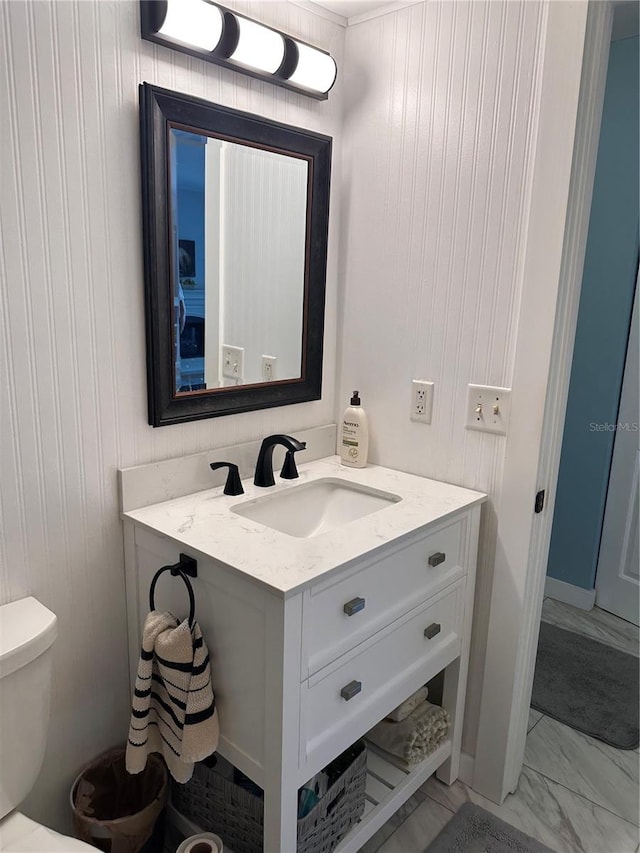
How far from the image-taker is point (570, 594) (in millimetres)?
2918

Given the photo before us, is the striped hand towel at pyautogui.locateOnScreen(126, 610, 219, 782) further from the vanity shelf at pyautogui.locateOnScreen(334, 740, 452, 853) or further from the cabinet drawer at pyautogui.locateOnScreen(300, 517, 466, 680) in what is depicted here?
the vanity shelf at pyautogui.locateOnScreen(334, 740, 452, 853)

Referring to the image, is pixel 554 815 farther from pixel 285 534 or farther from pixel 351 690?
pixel 285 534

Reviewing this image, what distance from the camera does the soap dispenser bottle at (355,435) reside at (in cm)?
186

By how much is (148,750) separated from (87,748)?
9.6 inches

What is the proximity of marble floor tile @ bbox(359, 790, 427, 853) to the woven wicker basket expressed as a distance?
15 centimetres

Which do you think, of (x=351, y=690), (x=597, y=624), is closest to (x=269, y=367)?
(x=351, y=690)

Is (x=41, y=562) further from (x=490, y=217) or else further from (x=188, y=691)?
(x=490, y=217)

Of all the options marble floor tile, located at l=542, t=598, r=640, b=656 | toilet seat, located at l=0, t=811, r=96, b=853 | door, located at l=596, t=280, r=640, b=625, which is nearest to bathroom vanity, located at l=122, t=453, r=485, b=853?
toilet seat, located at l=0, t=811, r=96, b=853

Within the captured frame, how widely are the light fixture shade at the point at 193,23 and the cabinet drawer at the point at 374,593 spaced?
47.9 inches

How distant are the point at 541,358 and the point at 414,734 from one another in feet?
3.48

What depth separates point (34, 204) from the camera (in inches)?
49.0

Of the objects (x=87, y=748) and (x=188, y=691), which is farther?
(x=87, y=748)

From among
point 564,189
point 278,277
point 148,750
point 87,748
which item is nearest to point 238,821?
point 148,750

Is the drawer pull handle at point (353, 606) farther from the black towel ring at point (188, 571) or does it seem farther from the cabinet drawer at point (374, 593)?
the black towel ring at point (188, 571)
